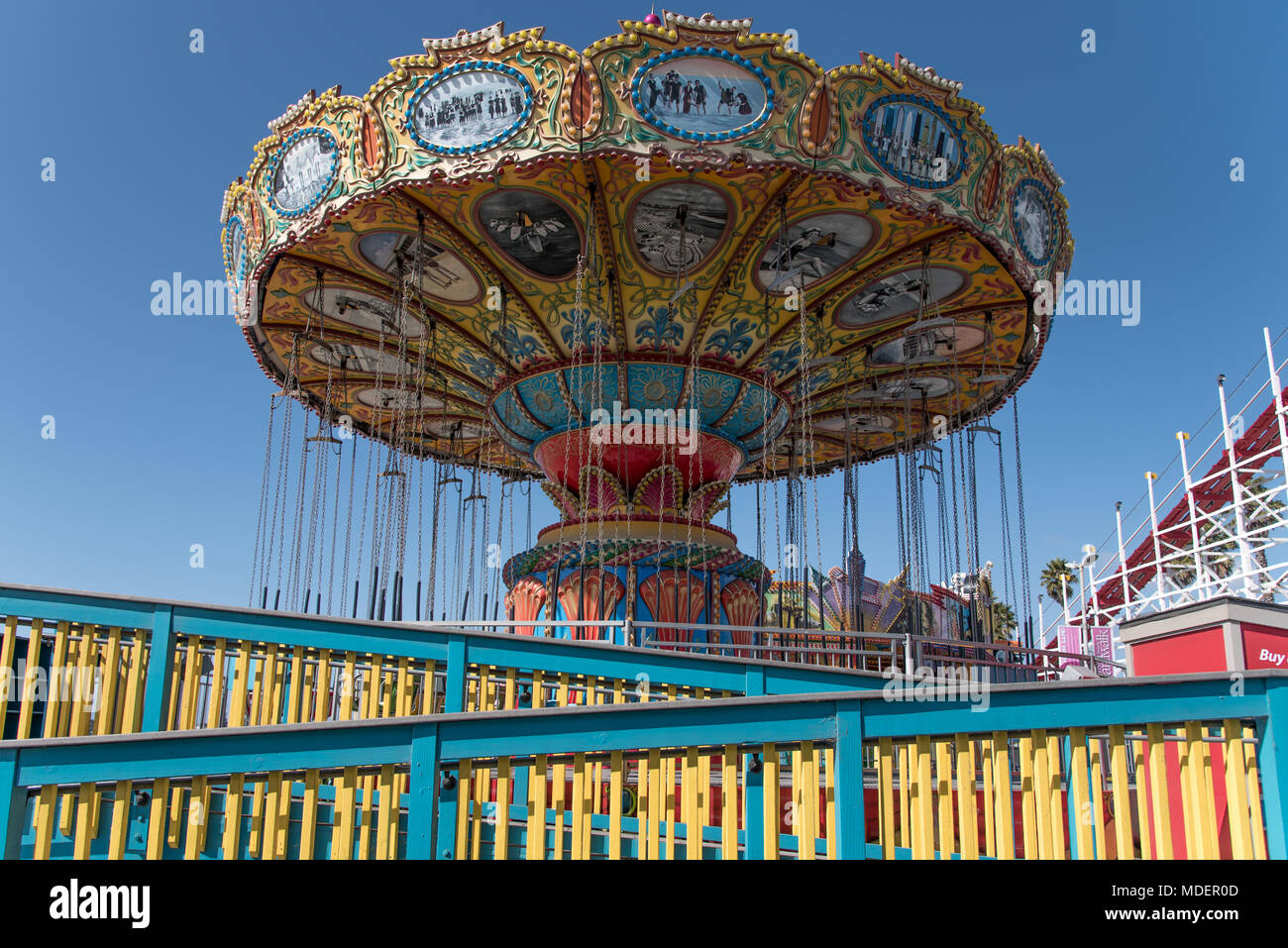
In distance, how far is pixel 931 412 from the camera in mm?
19547

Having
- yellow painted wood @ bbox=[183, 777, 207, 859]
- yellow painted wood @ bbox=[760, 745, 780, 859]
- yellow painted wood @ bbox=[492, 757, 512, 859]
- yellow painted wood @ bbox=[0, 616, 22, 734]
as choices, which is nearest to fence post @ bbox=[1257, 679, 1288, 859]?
yellow painted wood @ bbox=[760, 745, 780, 859]

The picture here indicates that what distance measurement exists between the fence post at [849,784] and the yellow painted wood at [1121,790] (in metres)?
1.05

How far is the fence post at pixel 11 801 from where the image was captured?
4.06m

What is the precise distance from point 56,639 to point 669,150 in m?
7.72

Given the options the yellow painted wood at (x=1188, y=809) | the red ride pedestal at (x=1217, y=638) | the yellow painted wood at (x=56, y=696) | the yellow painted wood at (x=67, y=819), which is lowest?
the yellow painted wood at (x=67, y=819)

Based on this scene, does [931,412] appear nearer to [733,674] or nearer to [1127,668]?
[1127,668]

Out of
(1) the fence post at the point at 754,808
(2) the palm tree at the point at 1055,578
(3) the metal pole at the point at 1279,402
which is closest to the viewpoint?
(1) the fence post at the point at 754,808

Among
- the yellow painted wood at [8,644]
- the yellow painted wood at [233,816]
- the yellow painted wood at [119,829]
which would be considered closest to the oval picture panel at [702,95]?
the yellow painted wood at [8,644]

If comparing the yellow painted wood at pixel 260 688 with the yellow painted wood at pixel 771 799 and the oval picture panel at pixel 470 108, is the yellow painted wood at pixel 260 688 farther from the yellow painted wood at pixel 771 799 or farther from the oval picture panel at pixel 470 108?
the oval picture panel at pixel 470 108

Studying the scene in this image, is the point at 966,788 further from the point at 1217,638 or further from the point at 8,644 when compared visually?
the point at 1217,638

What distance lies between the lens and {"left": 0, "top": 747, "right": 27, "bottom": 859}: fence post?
4.06 meters

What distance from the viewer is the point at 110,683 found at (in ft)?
21.6

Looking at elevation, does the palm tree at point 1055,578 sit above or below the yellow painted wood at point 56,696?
above
